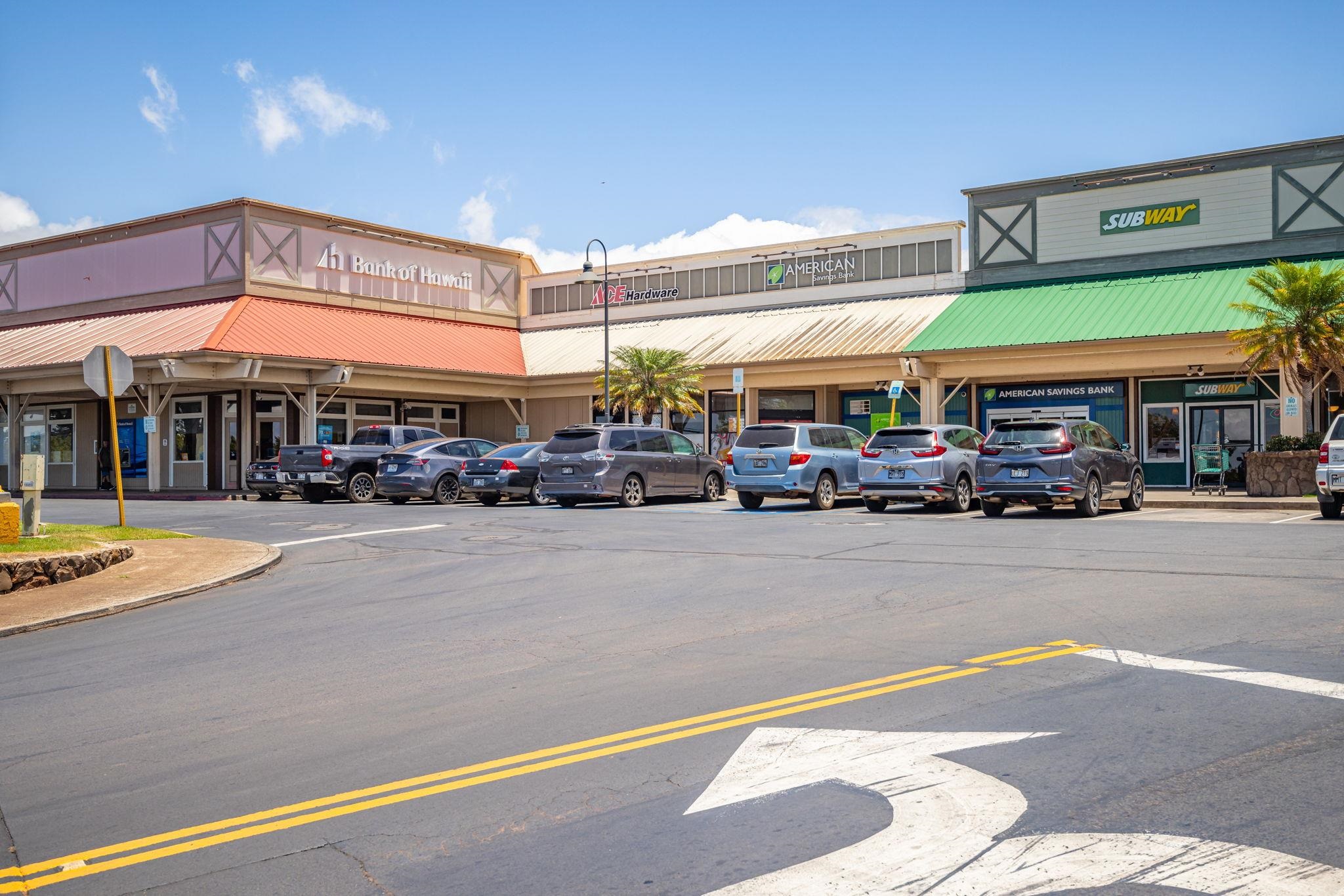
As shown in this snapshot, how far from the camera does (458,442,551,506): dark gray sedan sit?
25.7 metres

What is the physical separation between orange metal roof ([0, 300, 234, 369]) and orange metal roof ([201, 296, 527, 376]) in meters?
0.92

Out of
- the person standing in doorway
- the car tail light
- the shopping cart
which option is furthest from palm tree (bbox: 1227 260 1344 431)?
the person standing in doorway

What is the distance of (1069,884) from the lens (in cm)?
392

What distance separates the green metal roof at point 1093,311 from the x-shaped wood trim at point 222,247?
2149cm

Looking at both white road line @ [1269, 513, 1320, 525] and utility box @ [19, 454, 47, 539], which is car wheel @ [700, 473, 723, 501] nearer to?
white road line @ [1269, 513, 1320, 525]

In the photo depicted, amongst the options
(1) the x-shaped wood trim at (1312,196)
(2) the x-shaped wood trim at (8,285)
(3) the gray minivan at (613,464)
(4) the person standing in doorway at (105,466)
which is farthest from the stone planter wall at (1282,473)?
(2) the x-shaped wood trim at (8,285)

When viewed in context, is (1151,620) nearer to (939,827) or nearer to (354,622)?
(939,827)

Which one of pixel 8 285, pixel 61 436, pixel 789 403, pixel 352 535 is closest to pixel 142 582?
pixel 352 535

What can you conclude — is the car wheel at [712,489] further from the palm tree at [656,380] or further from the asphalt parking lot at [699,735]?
the asphalt parking lot at [699,735]

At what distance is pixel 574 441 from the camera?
23.9 meters

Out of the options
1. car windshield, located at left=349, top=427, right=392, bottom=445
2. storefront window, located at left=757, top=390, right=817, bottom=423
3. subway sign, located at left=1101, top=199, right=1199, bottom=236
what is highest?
subway sign, located at left=1101, top=199, right=1199, bottom=236

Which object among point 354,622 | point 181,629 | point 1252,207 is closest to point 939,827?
point 354,622

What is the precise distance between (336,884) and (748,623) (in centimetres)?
561

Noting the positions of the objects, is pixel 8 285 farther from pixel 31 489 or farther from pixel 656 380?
pixel 31 489
